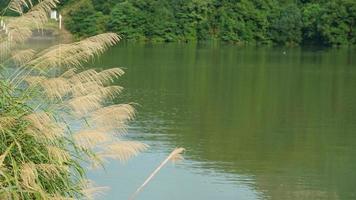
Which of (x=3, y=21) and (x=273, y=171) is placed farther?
(x=273, y=171)

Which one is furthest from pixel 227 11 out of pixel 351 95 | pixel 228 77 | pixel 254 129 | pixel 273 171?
pixel 273 171

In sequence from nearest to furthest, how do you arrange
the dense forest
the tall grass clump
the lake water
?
the tall grass clump → the lake water → the dense forest

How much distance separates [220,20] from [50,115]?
38.1 metres

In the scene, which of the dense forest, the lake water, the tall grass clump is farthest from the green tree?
the tall grass clump

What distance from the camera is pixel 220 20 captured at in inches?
1609

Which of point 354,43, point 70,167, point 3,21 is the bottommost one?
point 354,43

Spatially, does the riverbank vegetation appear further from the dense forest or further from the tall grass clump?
the tall grass clump

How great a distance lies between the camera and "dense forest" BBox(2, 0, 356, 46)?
3884 cm

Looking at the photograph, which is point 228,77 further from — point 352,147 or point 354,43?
point 354,43

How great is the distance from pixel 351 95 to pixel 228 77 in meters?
4.28

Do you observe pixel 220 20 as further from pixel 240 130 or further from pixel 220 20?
pixel 240 130

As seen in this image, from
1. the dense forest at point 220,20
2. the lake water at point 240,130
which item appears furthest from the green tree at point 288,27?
the lake water at point 240,130

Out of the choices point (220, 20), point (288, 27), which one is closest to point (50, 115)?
point (288, 27)

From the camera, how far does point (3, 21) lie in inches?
125
